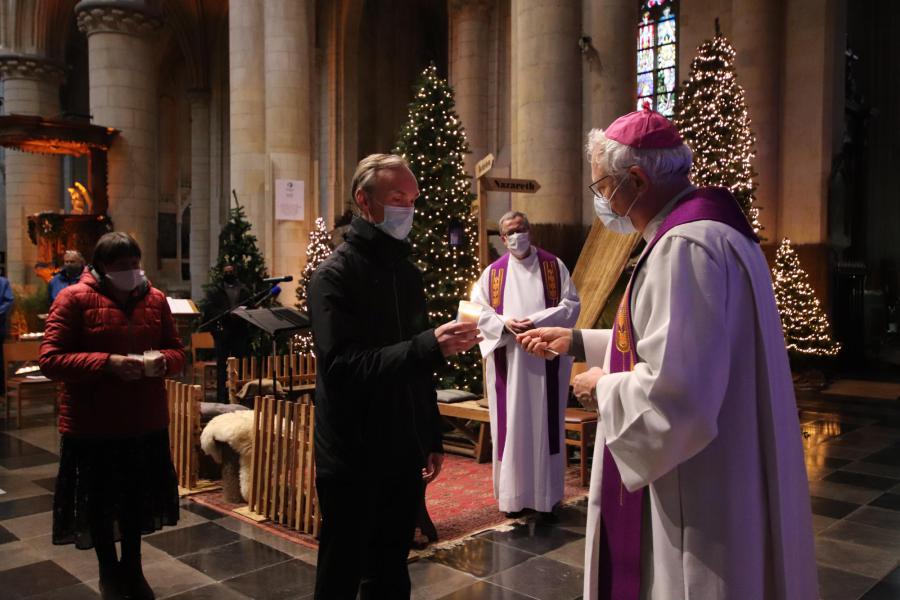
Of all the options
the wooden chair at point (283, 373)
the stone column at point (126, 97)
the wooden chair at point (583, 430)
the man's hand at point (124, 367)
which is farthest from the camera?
the stone column at point (126, 97)

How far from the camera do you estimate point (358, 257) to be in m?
2.68

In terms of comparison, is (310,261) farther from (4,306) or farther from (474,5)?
(474,5)

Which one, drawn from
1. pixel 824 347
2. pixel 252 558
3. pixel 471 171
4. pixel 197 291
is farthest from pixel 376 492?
pixel 197 291

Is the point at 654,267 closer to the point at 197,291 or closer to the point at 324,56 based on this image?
the point at 324,56

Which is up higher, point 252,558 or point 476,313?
point 476,313

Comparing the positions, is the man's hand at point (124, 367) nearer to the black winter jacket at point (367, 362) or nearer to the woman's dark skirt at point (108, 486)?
the woman's dark skirt at point (108, 486)

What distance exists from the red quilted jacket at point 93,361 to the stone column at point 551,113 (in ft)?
24.5

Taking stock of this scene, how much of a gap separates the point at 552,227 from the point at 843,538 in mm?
6254

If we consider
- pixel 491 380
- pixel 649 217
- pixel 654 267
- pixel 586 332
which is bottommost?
pixel 491 380

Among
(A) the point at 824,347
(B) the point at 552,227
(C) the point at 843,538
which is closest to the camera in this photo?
(C) the point at 843,538

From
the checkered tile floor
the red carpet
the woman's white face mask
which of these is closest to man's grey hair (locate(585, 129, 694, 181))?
the woman's white face mask

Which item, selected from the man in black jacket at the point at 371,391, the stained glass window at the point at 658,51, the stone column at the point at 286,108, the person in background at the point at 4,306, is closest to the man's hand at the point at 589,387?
the man in black jacket at the point at 371,391

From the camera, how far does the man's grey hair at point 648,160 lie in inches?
84.7

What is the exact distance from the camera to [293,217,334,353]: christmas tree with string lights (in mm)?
12695
